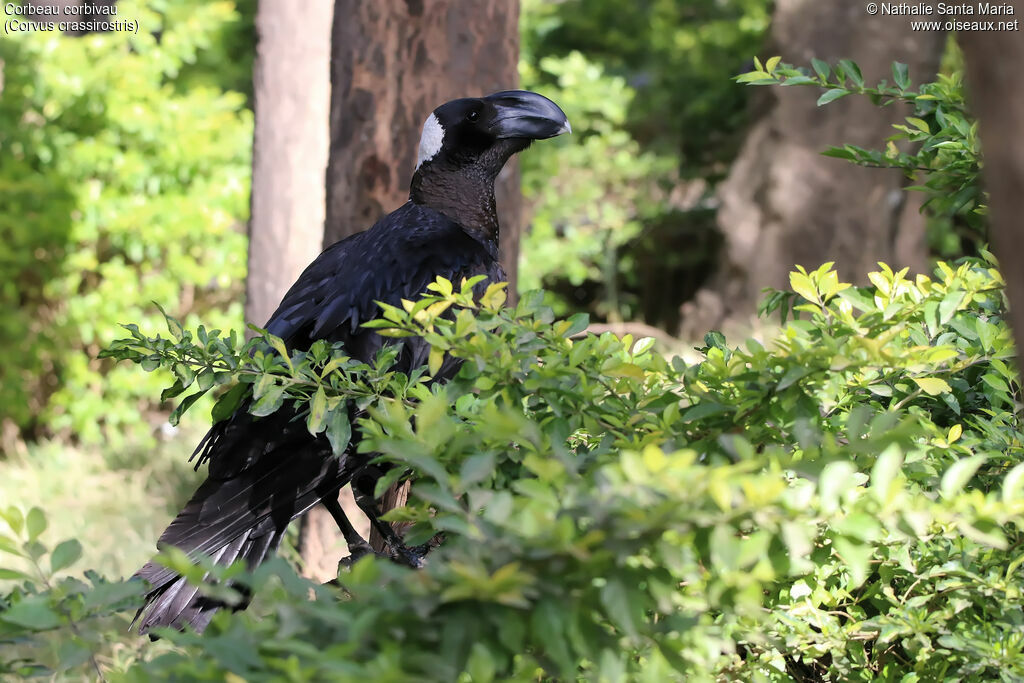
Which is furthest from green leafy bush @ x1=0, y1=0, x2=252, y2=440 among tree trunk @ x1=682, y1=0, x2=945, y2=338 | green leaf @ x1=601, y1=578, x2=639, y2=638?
green leaf @ x1=601, y1=578, x2=639, y2=638

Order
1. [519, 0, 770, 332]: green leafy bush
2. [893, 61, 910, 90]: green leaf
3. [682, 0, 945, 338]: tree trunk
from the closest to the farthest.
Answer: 1. [893, 61, 910, 90]: green leaf
2. [682, 0, 945, 338]: tree trunk
3. [519, 0, 770, 332]: green leafy bush

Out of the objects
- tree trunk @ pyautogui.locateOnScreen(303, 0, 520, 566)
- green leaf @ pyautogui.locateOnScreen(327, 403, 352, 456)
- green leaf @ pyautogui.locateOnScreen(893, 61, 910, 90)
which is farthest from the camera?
tree trunk @ pyautogui.locateOnScreen(303, 0, 520, 566)

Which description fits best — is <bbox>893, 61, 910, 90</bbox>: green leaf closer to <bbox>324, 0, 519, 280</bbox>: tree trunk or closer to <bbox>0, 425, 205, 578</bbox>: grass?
<bbox>324, 0, 519, 280</bbox>: tree trunk

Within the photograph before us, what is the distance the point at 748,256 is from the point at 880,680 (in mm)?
7409

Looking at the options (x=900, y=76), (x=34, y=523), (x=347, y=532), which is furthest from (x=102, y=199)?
(x=34, y=523)

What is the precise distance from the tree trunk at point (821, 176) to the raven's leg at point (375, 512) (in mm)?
6203

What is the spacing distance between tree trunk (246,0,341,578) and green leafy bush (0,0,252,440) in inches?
69.1

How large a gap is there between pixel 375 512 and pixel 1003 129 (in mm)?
2563

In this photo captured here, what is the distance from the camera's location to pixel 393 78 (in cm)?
437

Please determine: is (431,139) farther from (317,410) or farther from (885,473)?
(885,473)

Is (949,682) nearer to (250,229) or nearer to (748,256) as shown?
(250,229)

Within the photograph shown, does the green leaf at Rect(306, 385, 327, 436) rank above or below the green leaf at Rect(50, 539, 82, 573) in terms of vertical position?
above

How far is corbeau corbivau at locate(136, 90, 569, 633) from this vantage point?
9.73ft

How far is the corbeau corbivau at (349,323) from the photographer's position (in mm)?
2965
